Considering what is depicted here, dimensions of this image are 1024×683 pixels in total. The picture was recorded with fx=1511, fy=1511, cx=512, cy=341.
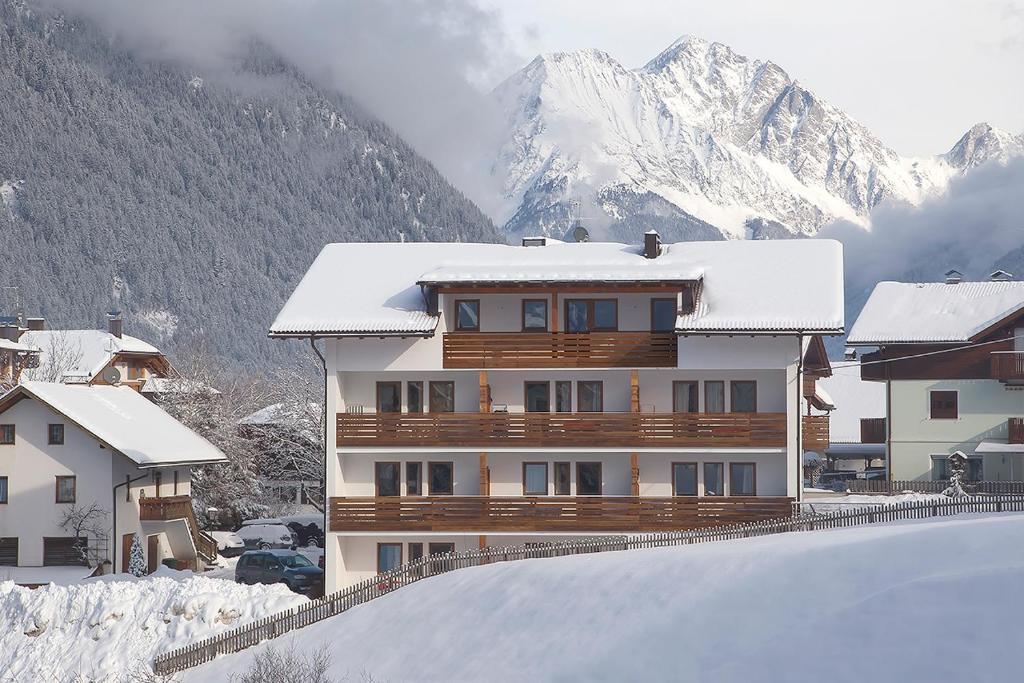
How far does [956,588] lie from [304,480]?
5595 centimetres

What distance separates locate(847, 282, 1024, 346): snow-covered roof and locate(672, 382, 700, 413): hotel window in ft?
50.3

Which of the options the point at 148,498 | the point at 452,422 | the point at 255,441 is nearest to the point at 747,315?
the point at 452,422

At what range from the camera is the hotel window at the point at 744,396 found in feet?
152

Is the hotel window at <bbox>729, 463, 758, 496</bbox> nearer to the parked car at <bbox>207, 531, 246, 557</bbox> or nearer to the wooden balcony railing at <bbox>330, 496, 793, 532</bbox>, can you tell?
the wooden balcony railing at <bbox>330, 496, 793, 532</bbox>

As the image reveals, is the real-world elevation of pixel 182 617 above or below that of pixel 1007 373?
below

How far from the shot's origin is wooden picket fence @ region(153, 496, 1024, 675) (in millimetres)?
37875

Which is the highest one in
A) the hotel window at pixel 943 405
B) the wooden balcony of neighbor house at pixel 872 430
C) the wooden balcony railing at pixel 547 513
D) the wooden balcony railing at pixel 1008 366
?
the wooden balcony railing at pixel 1008 366

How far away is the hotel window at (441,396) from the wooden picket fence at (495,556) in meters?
7.86

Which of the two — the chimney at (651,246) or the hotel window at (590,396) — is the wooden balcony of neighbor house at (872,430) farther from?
the hotel window at (590,396)

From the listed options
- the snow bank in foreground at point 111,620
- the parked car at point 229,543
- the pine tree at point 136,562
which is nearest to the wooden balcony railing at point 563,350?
the snow bank in foreground at point 111,620

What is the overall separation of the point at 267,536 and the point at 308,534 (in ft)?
8.67

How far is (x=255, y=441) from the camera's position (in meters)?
78.8

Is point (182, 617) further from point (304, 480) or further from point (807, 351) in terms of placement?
point (304, 480)

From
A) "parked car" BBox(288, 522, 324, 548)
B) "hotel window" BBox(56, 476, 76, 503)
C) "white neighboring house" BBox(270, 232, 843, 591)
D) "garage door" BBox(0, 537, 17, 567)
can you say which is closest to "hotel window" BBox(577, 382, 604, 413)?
"white neighboring house" BBox(270, 232, 843, 591)
